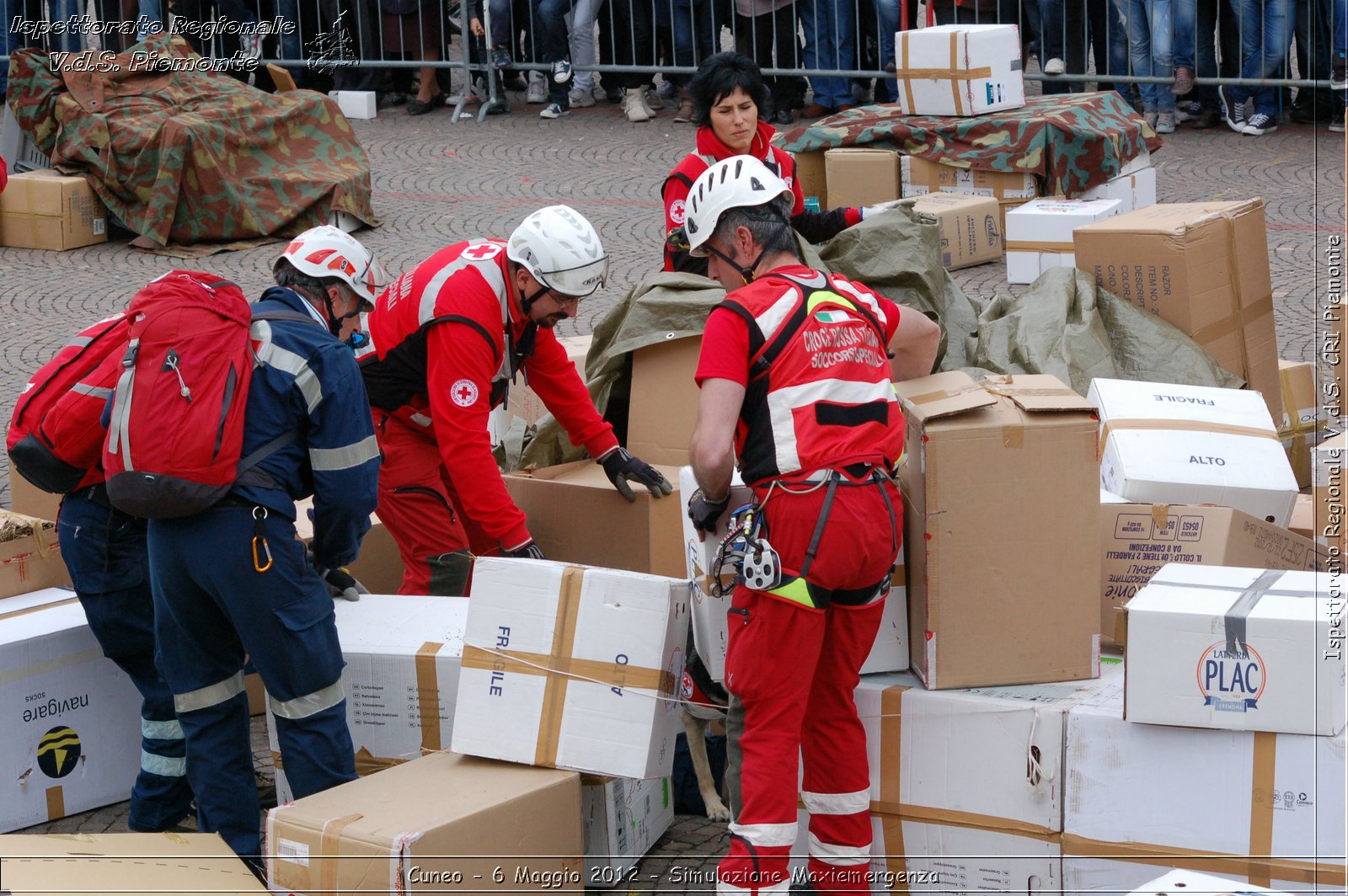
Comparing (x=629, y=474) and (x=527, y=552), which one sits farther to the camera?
(x=629, y=474)

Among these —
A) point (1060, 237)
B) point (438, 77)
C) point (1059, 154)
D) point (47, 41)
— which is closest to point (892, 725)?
point (1060, 237)

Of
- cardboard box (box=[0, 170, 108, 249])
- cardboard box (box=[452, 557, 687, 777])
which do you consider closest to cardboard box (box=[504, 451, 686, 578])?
cardboard box (box=[452, 557, 687, 777])

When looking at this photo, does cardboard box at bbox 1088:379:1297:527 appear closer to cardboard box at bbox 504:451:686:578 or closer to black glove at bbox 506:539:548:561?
cardboard box at bbox 504:451:686:578

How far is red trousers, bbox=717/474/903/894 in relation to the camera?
133 inches

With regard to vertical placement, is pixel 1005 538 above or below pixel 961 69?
below

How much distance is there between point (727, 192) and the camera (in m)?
3.53

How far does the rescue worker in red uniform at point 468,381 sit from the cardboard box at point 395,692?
0.44 meters

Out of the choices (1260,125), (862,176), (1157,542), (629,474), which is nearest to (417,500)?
(629,474)

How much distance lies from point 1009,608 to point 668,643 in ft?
2.76

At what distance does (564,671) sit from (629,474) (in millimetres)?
1133

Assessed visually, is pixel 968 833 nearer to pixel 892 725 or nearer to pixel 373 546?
pixel 892 725

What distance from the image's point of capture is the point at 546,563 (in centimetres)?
365

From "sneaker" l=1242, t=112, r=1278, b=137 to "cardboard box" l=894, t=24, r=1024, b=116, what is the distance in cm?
290

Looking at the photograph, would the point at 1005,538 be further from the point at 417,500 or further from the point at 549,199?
the point at 549,199
